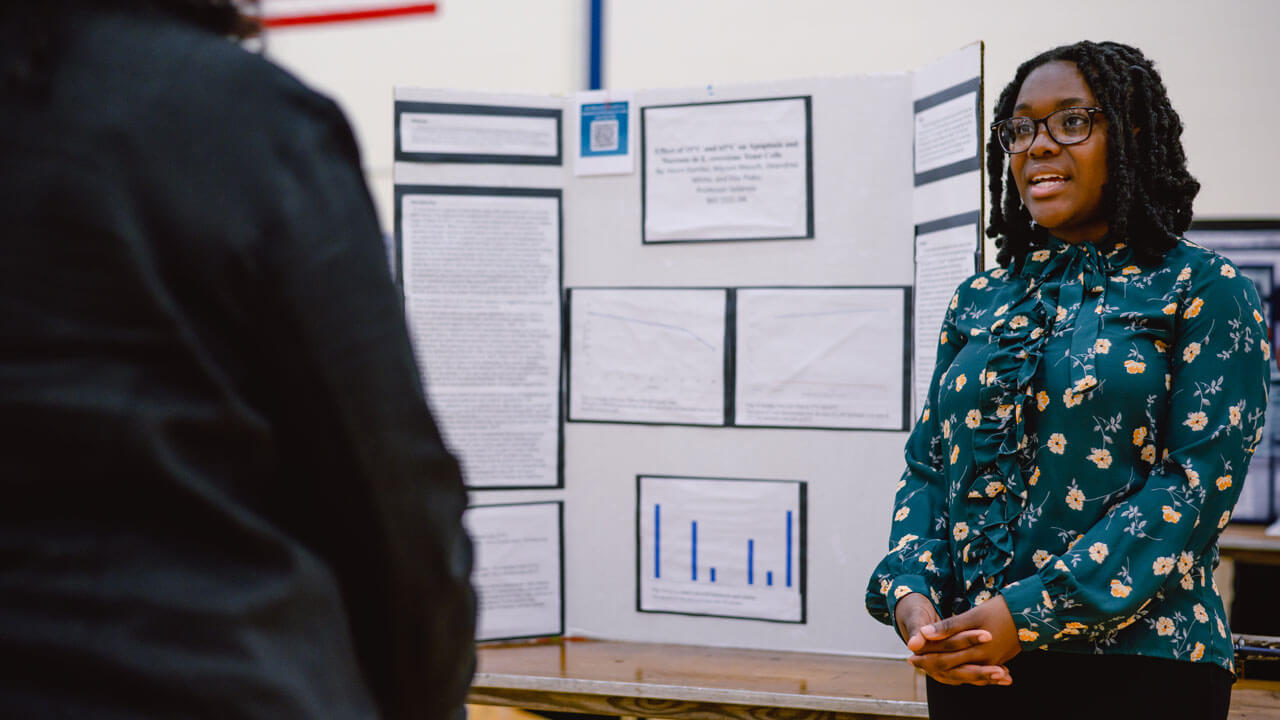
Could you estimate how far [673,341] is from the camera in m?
2.39

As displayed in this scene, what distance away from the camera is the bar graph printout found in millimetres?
2316

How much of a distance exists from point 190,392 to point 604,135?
6.18ft

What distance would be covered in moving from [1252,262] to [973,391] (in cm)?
216

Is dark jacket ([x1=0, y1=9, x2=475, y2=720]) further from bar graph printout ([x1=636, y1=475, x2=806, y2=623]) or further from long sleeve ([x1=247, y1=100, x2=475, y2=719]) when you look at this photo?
bar graph printout ([x1=636, y1=475, x2=806, y2=623])

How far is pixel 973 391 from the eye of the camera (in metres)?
1.42

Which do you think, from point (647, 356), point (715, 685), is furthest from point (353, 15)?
point (715, 685)

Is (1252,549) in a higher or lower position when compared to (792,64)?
lower

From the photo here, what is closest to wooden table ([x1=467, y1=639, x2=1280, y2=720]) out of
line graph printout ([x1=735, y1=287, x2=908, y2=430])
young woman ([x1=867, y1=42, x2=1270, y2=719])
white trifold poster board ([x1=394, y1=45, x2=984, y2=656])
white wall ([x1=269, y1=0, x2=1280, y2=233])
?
white trifold poster board ([x1=394, y1=45, x2=984, y2=656])

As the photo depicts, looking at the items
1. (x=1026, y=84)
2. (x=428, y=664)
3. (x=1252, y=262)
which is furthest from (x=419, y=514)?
(x=1252, y=262)

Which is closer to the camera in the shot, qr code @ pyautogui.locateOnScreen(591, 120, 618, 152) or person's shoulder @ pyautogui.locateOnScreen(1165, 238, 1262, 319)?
person's shoulder @ pyautogui.locateOnScreen(1165, 238, 1262, 319)

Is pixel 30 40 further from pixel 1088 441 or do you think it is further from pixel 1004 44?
pixel 1004 44

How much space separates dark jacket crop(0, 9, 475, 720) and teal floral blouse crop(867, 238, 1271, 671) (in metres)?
0.90

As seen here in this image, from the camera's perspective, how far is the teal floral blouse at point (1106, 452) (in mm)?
1241

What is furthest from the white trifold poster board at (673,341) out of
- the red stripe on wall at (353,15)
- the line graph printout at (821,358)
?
the red stripe on wall at (353,15)
